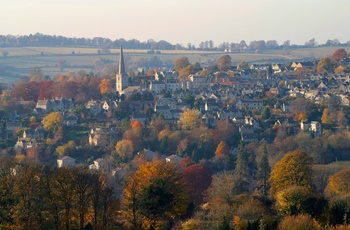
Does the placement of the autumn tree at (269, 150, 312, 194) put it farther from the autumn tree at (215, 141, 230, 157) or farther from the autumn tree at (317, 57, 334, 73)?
the autumn tree at (317, 57, 334, 73)

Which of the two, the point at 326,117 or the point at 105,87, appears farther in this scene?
the point at 105,87

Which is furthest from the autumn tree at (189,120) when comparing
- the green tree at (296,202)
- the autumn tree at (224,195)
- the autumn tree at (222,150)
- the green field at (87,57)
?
the green field at (87,57)

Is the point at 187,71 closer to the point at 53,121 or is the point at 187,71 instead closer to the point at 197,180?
the point at 53,121

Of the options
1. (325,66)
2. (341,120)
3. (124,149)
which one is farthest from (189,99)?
(325,66)

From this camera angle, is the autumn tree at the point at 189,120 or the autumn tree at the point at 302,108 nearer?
the autumn tree at the point at 189,120

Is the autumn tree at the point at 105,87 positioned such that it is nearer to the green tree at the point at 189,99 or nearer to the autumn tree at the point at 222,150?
the green tree at the point at 189,99

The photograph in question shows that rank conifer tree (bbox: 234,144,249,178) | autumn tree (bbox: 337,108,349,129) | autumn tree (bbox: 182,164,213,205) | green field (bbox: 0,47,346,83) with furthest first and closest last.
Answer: green field (bbox: 0,47,346,83) < autumn tree (bbox: 337,108,349,129) < conifer tree (bbox: 234,144,249,178) < autumn tree (bbox: 182,164,213,205)

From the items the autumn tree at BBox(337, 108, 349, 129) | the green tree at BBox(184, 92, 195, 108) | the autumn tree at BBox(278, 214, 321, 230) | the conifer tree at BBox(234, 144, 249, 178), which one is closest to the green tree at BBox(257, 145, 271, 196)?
the conifer tree at BBox(234, 144, 249, 178)
